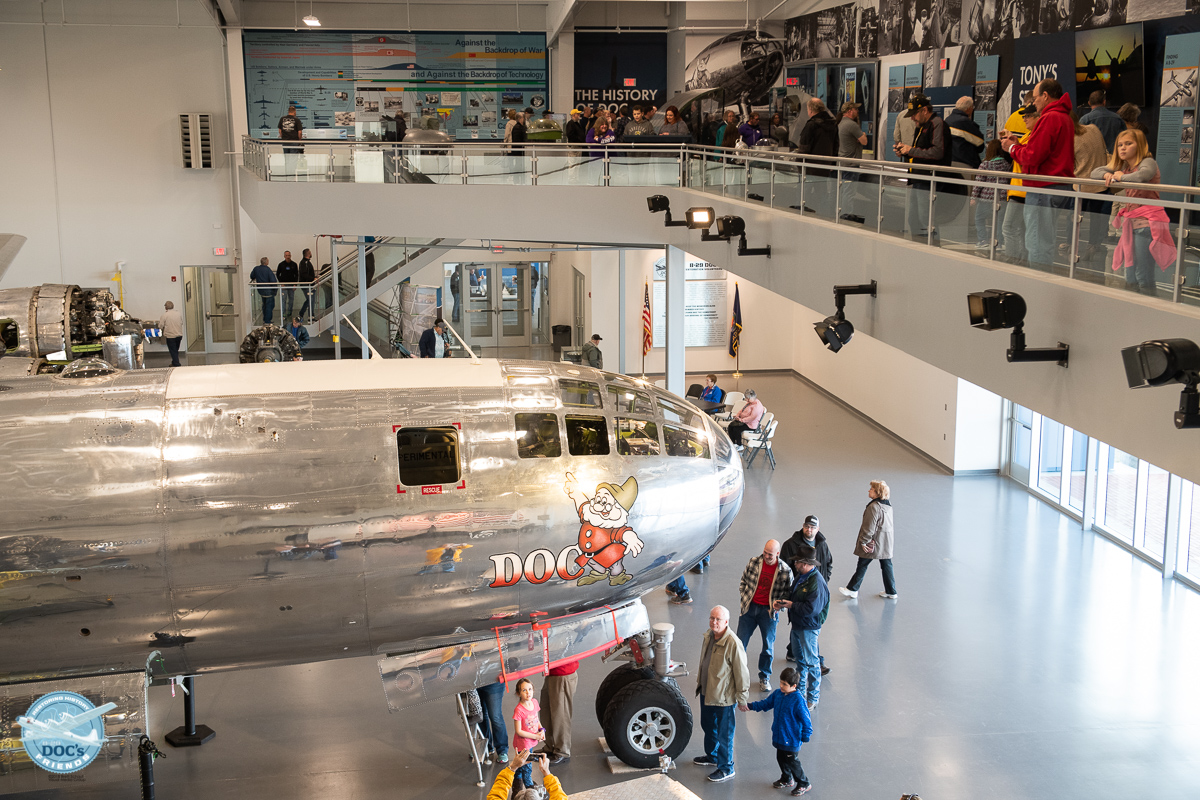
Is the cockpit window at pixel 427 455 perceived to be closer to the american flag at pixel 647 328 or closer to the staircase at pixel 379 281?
the staircase at pixel 379 281

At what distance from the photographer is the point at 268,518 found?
7871mm

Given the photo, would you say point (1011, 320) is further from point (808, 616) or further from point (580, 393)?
point (808, 616)

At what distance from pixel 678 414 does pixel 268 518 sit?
3658 millimetres

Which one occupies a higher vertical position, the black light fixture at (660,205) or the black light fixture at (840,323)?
the black light fixture at (660,205)

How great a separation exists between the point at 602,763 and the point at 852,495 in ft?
30.0

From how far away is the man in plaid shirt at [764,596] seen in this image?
11156 millimetres

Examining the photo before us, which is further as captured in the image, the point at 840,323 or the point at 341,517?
the point at 840,323

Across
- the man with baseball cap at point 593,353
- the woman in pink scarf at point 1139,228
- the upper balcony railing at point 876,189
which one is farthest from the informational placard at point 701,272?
the woman in pink scarf at point 1139,228

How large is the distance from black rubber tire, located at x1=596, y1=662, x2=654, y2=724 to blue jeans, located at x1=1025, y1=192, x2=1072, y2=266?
204 inches

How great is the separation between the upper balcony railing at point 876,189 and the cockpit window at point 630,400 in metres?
3.27

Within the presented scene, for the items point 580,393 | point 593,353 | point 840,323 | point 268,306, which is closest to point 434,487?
point 580,393

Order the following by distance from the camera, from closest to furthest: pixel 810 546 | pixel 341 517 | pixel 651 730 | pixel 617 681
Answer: pixel 341 517, pixel 651 730, pixel 617 681, pixel 810 546

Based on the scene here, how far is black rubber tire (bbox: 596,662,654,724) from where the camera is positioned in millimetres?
10102

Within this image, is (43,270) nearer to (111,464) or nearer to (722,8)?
(722,8)
